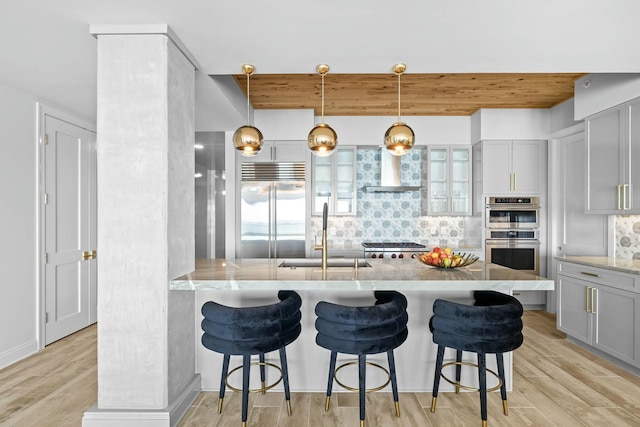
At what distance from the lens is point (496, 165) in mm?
4875

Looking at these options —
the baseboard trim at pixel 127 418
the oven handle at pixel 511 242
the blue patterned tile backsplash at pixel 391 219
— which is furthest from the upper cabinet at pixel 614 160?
the baseboard trim at pixel 127 418

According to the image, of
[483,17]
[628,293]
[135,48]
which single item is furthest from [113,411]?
[628,293]

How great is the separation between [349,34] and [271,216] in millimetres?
2725

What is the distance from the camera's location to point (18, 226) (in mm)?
3502

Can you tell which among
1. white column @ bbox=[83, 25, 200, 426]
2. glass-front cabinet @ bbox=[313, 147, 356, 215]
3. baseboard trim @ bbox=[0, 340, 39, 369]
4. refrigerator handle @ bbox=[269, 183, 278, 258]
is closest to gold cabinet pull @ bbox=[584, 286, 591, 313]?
glass-front cabinet @ bbox=[313, 147, 356, 215]

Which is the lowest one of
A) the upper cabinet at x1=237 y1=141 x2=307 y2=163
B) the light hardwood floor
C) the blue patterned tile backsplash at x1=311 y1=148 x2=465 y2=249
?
the light hardwood floor

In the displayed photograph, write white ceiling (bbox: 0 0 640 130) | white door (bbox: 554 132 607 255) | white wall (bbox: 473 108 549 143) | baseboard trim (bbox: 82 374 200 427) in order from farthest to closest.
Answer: white wall (bbox: 473 108 549 143)
white door (bbox: 554 132 607 255)
baseboard trim (bbox: 82 374 200 427)
white ceiling (bbox: 0 0 640 130)

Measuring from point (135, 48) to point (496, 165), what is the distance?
4.38 meters

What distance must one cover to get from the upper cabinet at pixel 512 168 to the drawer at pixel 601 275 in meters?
1.30

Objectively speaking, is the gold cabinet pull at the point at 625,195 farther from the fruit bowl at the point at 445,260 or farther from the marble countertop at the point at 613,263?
the fruit bowl at the point at 445,260

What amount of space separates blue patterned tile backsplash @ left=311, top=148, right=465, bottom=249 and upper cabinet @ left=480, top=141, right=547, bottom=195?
75 cm

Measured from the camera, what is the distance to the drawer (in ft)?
10.0

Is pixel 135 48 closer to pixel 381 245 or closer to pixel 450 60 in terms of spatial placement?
pixel 450 60

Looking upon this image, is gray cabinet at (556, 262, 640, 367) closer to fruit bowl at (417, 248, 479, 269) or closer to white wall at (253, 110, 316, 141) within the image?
fruit bowl at (417, 248, 479, 269)
